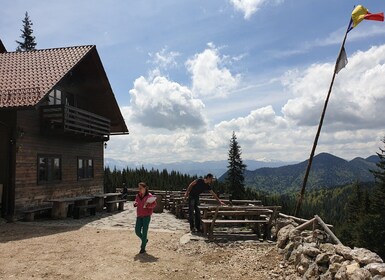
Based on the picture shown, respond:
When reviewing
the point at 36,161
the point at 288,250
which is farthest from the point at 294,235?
the point at 36,161

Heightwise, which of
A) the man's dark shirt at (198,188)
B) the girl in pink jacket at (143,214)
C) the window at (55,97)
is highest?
the window at (55,97)

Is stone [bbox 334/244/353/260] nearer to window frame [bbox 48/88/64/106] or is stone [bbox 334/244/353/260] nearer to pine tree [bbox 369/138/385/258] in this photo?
window frame [bbox 48/88/64/106]

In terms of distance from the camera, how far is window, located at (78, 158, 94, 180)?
22578 mm

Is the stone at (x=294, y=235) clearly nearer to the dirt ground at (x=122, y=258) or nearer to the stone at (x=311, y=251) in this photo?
the dirt ground at (x=122, y=258)

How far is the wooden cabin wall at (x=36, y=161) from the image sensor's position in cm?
1642

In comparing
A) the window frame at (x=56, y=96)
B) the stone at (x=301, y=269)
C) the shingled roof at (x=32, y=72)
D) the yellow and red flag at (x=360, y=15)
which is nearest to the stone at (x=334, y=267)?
the stone at (x=301, y=269)

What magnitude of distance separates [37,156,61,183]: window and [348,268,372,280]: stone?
1560 centimetres

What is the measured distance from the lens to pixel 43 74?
18078mm

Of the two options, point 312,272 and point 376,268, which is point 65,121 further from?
point 376,268

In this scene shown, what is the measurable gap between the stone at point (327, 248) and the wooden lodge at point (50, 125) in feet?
40.5

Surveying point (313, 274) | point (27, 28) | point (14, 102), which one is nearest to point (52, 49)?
point (14, 102)

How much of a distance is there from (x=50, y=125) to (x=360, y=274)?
15830mm

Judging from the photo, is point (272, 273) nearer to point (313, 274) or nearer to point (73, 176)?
point (313, 274)

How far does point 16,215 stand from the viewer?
1606 cm
